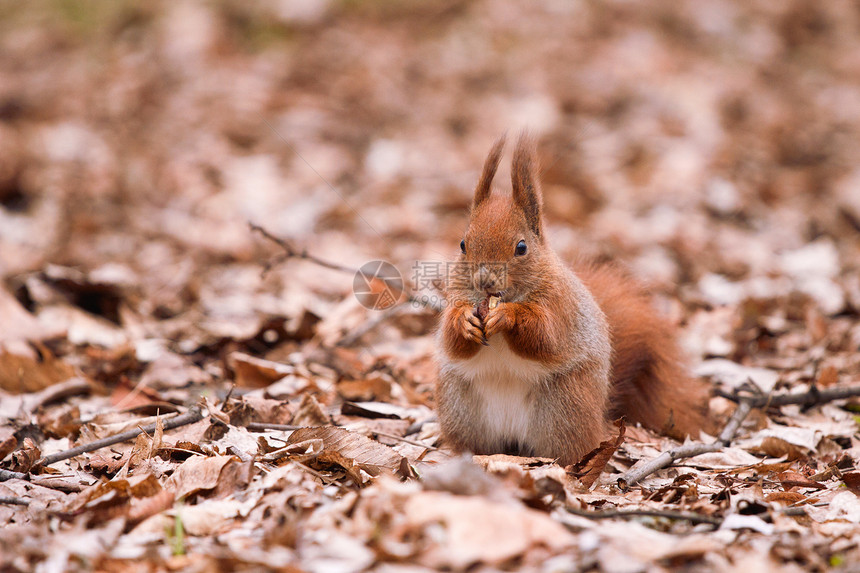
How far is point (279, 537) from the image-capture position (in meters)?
2.07

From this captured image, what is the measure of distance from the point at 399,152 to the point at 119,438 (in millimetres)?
5381

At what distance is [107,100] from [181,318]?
436 centimetres

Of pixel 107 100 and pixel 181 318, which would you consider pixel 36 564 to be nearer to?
pixel 181 318

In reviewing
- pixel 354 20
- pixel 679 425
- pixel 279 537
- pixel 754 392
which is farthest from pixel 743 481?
pixel 354 20

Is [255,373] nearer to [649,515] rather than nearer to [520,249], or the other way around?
[520,249]

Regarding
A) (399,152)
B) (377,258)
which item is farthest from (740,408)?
(399,152)

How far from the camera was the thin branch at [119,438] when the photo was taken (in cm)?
277

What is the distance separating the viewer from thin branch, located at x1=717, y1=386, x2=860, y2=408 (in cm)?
346

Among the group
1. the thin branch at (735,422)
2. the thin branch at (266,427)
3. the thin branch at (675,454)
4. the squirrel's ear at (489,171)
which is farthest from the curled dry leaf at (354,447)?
the thin branch at (735,422)

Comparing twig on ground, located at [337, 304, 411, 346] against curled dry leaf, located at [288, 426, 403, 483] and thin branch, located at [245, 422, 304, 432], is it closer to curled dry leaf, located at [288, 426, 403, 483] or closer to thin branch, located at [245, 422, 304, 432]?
thin branch, located at [245, 422, 304, 432]

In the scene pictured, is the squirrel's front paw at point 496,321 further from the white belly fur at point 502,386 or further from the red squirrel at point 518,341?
the white belly fur at point 502,386

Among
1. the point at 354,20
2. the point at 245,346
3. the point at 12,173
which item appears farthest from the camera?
the point at 354,20

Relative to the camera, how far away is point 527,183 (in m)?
2.96

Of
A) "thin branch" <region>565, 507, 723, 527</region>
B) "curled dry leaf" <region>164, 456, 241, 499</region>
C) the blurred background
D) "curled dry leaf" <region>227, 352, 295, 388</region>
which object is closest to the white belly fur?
"thin branch" <region>565, 507, 723, 527</region>
